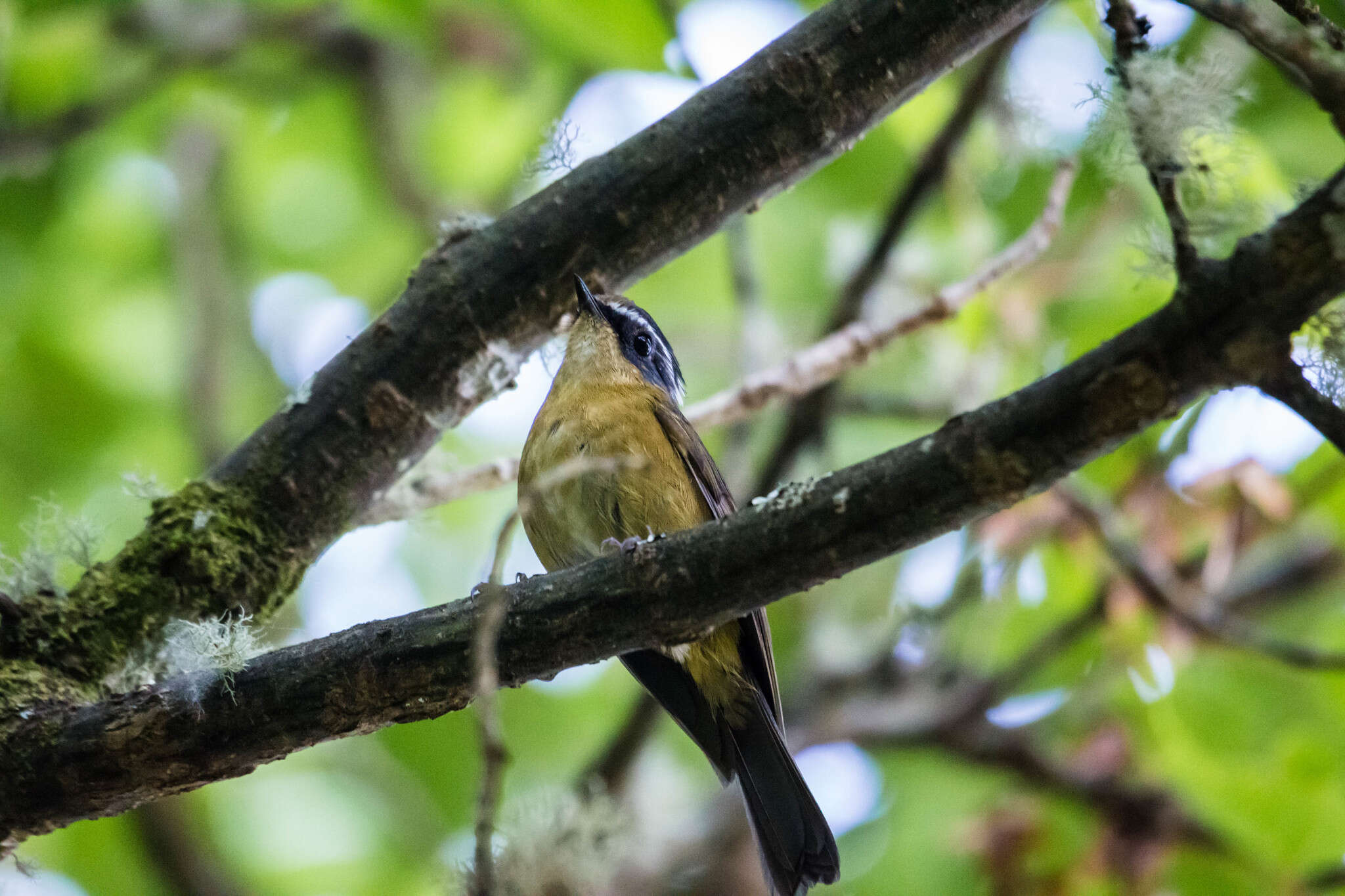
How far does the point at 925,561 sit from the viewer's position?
559cm

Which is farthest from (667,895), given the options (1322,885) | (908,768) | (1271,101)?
(1271,101)

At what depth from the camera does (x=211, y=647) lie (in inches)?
91.0

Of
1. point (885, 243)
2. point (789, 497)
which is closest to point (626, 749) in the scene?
point (885, 243)

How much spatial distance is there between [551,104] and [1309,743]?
428 centimetres

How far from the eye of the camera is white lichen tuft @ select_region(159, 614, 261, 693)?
7.39ft

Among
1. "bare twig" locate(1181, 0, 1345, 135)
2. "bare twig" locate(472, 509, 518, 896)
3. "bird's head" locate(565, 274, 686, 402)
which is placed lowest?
"bare twig" locate(472, 509, 518, 896)

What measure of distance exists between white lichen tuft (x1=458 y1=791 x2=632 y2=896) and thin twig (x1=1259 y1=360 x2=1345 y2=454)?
6.46 ft

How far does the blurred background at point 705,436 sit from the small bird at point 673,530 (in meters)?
0.42

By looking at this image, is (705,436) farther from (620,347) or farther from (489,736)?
(489,736)

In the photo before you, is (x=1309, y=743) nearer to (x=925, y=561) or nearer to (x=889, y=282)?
(x=925, y=561)

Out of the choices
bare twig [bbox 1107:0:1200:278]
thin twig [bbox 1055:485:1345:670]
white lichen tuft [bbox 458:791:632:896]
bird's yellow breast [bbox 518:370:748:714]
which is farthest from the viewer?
thin twig [bbox 1055:485:1345:670]

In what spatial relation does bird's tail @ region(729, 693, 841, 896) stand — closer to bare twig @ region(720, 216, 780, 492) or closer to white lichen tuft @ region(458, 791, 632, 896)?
white lichen tuft @ region(458, 791, 632, 896)

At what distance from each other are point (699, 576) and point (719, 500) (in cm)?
191

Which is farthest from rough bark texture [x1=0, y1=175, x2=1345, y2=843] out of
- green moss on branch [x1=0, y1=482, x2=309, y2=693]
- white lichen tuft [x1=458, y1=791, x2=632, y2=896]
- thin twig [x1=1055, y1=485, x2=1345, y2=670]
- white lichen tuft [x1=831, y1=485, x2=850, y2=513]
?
thin twig [x1=1055, y1=485, x2=1345, y2=670]
